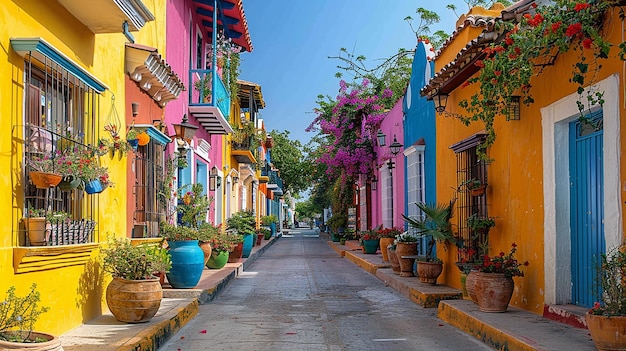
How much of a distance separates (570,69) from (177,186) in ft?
28.0

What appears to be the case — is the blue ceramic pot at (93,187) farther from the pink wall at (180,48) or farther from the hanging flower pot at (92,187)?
the pink wall at (180,48)

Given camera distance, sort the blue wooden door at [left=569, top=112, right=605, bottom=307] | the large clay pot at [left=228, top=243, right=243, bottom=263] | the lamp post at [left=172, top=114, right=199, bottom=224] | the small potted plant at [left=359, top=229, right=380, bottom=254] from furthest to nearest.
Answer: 1. the small potted plant at [left=359, top=229, right=380, bottom=254]
2. the large clay pot at [left=228, top=243, right=243, bottom=263]
3. the lamp post at [left=172, top=114, right=199, bottom=224]
4. the blue wooden door at [left=569, top=112, right=605, bottom=307]

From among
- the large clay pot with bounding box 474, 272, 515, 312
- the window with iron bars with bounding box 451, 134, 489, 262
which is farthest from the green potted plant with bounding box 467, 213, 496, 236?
the large clay pot with bounding box 474, 272, 515, 312

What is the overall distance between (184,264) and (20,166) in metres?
4.85

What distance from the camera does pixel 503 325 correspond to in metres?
6.88

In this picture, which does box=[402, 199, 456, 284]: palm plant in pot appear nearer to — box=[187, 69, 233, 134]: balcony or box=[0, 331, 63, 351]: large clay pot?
box=[187, 69, 233, 134]: balcony

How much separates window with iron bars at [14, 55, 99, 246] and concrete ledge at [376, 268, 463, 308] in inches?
206

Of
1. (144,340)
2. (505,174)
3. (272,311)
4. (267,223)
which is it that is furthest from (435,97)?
(267,223)

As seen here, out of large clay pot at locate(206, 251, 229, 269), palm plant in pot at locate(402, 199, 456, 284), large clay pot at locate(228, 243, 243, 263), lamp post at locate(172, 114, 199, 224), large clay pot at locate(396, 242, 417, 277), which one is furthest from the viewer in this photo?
large clay pot at locate(228, 243, 243, 263)

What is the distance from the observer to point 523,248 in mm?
8188

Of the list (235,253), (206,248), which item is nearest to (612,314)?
(206,248)

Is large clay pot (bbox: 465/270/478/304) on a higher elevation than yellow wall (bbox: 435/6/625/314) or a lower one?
lower

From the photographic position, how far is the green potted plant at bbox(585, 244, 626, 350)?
16.7ft

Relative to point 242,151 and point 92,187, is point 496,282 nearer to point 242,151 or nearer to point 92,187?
point 92,187
